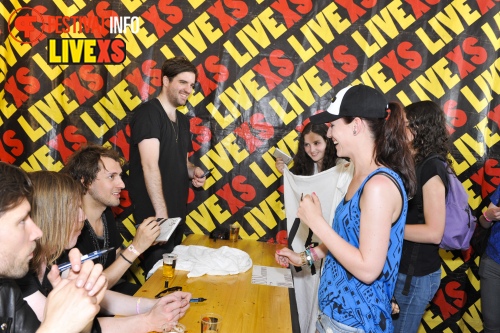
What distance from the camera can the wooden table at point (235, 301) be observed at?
1.92m

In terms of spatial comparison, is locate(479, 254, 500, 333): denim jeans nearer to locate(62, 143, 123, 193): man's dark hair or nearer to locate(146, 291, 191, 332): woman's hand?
locate(146, 291, 191, 332): woman's hand

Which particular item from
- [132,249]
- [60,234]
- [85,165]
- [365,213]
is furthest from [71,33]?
[365,213]

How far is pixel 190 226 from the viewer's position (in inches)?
150

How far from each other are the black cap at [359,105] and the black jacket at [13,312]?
1185 millimetres

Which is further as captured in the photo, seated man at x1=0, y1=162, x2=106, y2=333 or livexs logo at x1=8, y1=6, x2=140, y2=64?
livexs logo at x1=8, y1=6, x2=140, y2=64

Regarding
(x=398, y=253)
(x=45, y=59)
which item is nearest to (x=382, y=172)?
(x=398, y=253)

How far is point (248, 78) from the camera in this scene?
3.72 m

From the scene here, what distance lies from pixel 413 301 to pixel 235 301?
936 millimetres

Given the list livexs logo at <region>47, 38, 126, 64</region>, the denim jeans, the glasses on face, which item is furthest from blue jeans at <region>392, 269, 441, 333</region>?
livexs logo at <region>47, 38, 126, 64</region>

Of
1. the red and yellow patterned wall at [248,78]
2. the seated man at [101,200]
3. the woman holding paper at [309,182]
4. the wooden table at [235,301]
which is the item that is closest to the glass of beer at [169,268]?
the wooden table at [235,301]

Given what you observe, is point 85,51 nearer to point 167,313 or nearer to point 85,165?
point 85,165

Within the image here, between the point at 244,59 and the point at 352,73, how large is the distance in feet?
2.83

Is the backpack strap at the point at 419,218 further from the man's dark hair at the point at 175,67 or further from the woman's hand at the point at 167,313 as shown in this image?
the man's dark hair at the point at 175,67

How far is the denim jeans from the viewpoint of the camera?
2.97 meters
